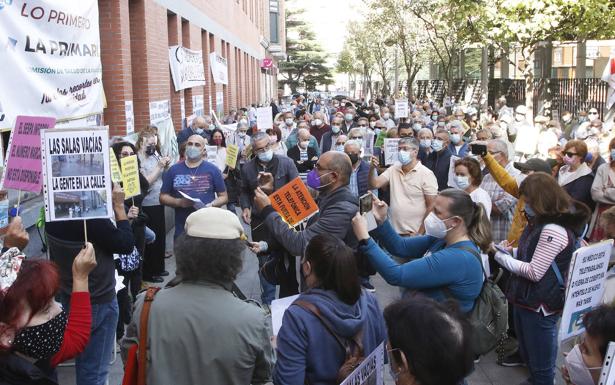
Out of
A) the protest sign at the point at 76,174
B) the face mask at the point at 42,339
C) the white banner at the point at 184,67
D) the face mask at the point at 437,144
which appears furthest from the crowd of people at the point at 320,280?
the white banner at the point at 184,67

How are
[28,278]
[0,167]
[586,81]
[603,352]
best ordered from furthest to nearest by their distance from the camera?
[586,81] < [0,167] < [28,278] < [603,352]

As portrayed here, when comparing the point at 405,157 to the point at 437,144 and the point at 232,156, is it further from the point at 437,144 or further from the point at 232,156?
the point at 232,156

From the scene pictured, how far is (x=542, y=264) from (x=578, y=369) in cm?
176

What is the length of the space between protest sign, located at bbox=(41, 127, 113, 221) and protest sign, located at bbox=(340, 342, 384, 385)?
6.62ft

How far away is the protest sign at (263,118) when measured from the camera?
44.7ft

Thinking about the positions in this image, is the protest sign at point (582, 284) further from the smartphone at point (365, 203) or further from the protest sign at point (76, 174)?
the protest sign at point (76, 174)

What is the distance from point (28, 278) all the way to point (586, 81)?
2511cm

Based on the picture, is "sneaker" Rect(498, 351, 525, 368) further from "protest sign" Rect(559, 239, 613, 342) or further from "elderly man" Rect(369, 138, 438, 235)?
"protest sign" Rect(559, 239, 613, 342)

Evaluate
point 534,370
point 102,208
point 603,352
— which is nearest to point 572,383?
point 603,352

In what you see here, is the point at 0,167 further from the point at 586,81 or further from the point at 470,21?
the point at 586,81

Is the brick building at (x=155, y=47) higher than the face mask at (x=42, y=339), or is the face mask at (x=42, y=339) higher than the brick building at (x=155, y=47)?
the brick building at (x=155, y=47)

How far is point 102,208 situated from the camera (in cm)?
417

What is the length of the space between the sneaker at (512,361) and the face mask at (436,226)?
2510mm

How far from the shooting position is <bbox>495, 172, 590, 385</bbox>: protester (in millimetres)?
4602
